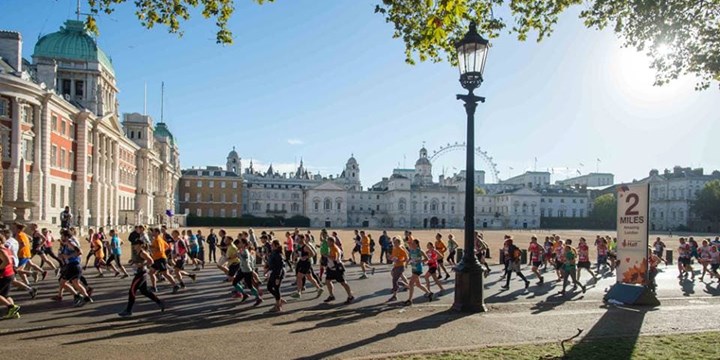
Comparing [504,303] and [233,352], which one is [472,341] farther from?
[504,303]

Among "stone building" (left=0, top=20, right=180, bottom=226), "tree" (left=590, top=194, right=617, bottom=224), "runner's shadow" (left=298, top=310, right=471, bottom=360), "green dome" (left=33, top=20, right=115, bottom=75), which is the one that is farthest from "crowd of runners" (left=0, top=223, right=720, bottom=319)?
"tree" (left=590, top=194, right=617, bottom=224)

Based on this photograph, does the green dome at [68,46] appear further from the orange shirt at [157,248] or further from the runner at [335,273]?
the runner at [335,273]

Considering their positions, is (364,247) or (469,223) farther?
(364,247)

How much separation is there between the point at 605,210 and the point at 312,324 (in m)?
125

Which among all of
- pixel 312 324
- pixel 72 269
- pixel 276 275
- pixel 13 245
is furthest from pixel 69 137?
pixel 312 324

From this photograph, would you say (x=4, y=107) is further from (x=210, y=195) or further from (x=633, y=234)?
(x=210, y=195)

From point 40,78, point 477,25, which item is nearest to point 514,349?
point 477,25

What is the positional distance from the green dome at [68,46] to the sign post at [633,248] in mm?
59457

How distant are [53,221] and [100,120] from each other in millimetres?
13502

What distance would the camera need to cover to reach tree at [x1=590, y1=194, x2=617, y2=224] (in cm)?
12050

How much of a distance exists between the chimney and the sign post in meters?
45.0

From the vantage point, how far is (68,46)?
59.8 meters

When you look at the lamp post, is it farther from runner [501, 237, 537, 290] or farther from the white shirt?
the white shirt

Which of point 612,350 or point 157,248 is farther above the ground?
point 157,248
